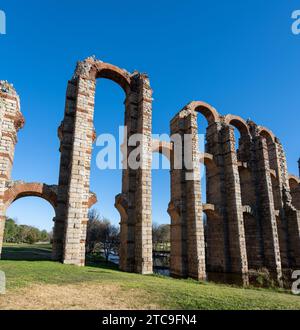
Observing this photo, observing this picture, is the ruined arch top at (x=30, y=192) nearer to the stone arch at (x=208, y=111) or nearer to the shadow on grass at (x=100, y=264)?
the shadow on grass at (x=100, y=264)

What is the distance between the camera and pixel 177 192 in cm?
1655

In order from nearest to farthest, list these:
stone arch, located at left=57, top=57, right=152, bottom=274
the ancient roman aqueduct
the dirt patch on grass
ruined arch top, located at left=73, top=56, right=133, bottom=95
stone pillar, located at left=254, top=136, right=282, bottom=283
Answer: the dirt patch on grass < stone arch, located at left=57, top=57, right=152, bottom=274 < the ancient roman aqueduct < ruined arch top, located at left=73, top=56, right=133, bottom=95 < stone pillar, located at left=254, top=136, right=282, bottom=283

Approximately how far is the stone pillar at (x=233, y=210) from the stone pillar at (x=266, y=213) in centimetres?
349

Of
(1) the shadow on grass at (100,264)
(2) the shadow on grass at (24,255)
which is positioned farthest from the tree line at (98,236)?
(2) the shadow on grass at (24,255)

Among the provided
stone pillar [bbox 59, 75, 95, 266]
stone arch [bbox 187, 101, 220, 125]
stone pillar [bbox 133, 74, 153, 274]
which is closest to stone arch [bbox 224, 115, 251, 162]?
stone arch [bbox 187, 101, 220, 125]

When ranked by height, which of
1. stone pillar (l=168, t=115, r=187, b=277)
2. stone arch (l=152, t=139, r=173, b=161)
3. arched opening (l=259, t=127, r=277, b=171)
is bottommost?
stone pillar (l=168, t=115, r=187, b=277)

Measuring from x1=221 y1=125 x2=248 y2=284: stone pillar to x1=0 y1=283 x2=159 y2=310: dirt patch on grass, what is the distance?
12.1 m

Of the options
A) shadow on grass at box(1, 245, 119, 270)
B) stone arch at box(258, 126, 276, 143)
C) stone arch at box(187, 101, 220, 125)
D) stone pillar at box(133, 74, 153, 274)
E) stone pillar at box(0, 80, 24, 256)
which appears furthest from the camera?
stone arch at box(258, 126, 276, 143)

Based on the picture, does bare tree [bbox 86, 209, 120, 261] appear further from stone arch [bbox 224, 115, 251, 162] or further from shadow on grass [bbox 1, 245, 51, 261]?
stone arch [bbox 224, 115, 251, 162]

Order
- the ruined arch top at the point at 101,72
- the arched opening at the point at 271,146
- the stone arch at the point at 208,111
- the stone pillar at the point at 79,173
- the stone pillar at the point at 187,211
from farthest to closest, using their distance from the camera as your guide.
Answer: the arched opening at the point at 271,146, the stone arch at the point at 208,111, the stone pillar at the point at 187,211, the ruined arch top at the point at 101,72, the stone pillar at the point at 79,173

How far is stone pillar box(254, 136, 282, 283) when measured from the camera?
19.1 meters

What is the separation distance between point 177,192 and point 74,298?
11.3 m

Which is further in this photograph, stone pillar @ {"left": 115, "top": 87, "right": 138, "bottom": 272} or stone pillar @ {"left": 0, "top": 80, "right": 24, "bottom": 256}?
stone pillar @ {"left": 115, "top": 87, "right": 138, "bottom": 272}

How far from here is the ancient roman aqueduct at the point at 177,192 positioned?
12219 mm
